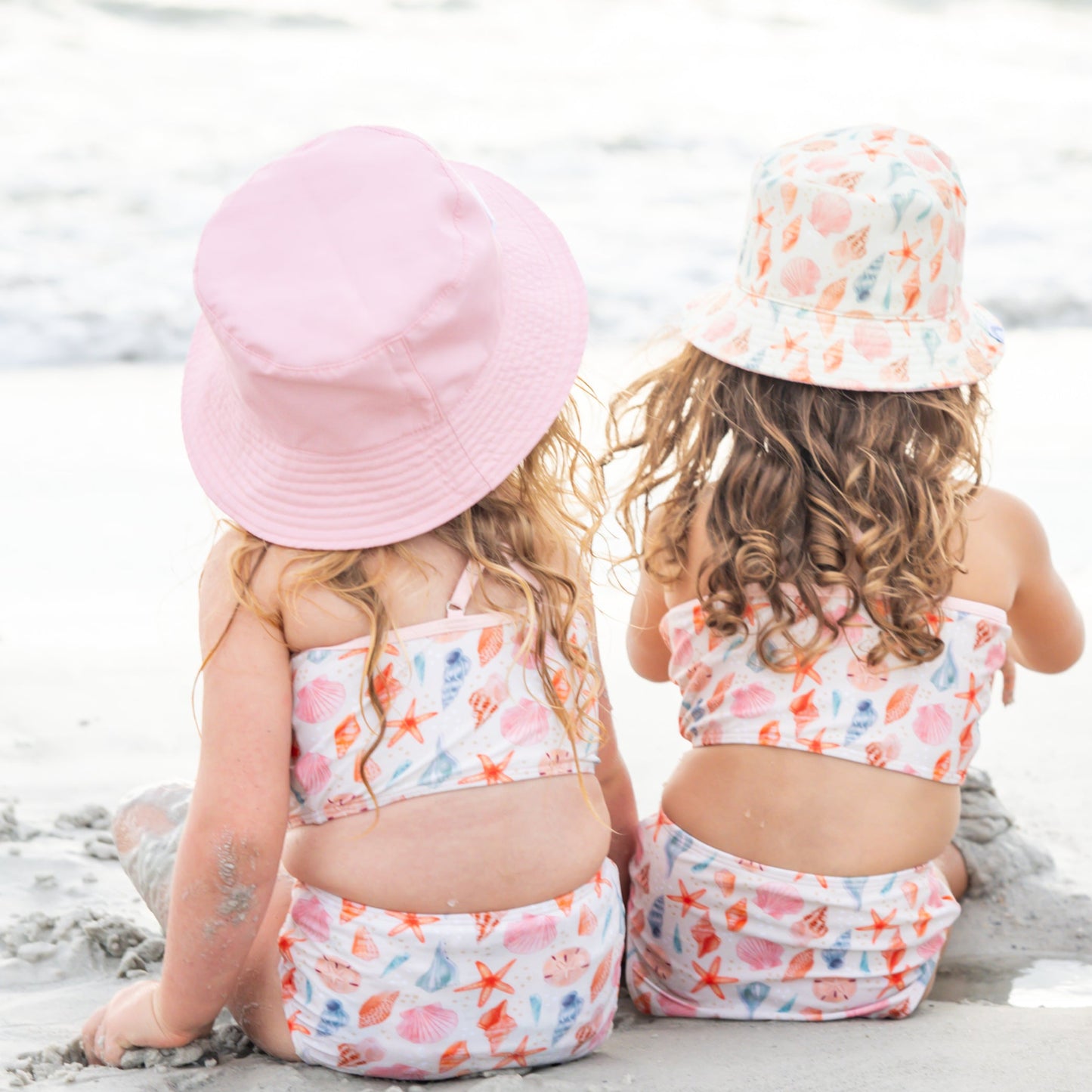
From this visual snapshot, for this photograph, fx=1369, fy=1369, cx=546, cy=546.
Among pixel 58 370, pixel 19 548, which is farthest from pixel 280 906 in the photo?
pixel 58 370

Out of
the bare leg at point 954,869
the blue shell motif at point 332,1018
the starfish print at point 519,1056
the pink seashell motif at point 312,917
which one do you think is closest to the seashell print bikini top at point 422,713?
the pink seashell motif at point 312,917

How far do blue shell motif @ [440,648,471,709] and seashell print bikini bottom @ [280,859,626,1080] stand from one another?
0.24 meters

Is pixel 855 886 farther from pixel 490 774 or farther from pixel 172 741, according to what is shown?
pixel 172 741

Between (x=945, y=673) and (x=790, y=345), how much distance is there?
1.56 feet

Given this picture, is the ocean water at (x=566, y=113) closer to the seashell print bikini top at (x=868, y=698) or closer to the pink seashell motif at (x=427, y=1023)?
the seashell print bikini top at (x=868, y=698)

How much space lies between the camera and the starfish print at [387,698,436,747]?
1.48 m

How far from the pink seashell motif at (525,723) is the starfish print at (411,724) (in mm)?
84

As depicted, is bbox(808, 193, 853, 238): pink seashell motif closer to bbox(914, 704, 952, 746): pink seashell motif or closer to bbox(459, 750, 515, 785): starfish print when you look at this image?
bbox(914, 704, 952, 746): pink seashell motif

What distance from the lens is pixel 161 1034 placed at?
158 centimetres

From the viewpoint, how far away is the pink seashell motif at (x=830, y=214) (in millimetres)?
1804

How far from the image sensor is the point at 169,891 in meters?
1.79

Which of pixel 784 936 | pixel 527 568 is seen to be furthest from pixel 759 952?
pixel 527 568

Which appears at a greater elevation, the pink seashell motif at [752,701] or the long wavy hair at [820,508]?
the long wavy hair at [820,508]

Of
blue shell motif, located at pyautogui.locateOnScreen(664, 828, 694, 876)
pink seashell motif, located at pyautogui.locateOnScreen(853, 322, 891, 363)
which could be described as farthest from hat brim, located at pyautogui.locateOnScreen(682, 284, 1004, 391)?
blue shell motif, located at pyautogui.locateOnScreen(664, 828, 694, 876)
